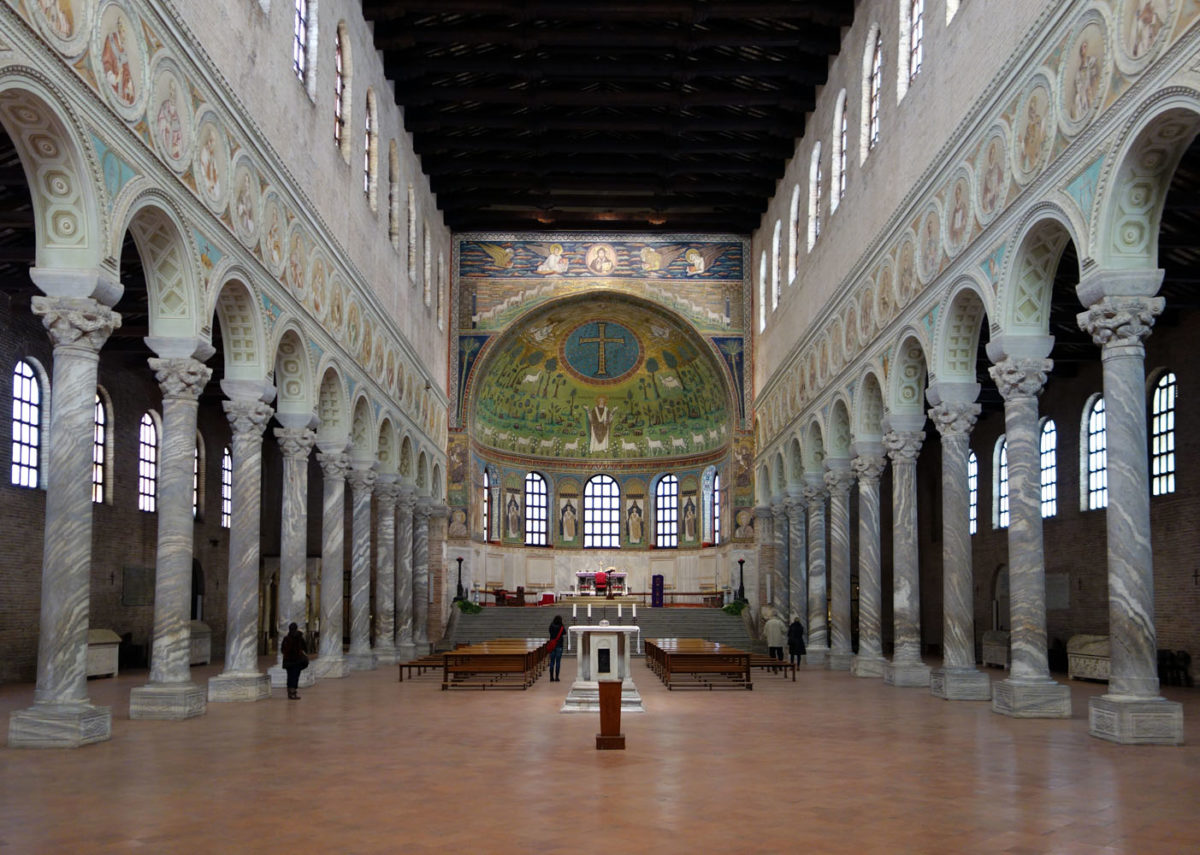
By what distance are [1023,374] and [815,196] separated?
1777cm

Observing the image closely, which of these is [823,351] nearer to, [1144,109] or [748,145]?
[748,145]

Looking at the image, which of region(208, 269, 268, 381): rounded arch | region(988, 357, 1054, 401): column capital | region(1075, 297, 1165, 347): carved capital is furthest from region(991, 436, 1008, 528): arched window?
region(208, 269, 268, 381): rounded arch

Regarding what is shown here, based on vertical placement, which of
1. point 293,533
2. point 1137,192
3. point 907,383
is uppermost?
point 1137,192

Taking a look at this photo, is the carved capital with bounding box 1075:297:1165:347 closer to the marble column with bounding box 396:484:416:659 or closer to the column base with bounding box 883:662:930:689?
the column base with bounding box 883:662:930:689

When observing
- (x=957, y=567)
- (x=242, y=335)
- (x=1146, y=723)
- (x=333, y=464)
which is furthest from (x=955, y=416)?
(x=333, y=464)

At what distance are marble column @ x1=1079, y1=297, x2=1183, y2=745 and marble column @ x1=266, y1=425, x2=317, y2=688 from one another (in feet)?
49.2

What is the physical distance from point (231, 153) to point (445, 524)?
91.7 feet

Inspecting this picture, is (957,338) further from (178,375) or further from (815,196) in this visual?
(815,196)

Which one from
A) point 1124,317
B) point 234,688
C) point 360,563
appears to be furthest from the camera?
point 360,563

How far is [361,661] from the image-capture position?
106 feet

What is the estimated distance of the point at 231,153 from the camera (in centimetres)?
1988

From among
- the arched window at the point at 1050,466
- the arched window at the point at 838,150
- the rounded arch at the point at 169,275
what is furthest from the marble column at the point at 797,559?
the rounded arch at the point at 169,275

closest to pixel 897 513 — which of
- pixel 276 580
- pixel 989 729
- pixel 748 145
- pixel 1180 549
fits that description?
pixel 1180 549

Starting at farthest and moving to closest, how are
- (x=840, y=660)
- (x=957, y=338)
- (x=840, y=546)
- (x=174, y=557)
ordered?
(x=840, y=660), (x=840, y=546), (x=957, y=338), (x=174, y=557)
